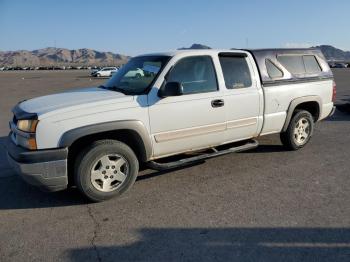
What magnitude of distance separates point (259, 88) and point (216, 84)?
90cm

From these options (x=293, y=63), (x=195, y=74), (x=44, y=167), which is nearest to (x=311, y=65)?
(x=293, y=63)

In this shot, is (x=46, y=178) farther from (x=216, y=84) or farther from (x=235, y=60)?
(x=235, y=60)

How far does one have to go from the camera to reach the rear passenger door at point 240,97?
18.1 feet

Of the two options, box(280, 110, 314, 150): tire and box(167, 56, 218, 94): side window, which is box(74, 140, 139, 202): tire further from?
box(280, 110, 314, 150): tire

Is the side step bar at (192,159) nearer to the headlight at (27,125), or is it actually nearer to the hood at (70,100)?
the hood at (70,100)

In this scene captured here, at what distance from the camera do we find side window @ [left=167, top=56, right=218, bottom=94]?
5121mm

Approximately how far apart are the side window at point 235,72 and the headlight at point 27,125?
2.77 metres

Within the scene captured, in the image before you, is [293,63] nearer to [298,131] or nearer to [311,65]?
[311,65]

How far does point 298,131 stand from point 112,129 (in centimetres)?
384

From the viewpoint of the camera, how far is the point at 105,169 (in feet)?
15.1

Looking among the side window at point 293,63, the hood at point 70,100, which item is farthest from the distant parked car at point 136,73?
the side window at point 293,63

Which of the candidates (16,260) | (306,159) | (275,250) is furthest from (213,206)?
(306,159)

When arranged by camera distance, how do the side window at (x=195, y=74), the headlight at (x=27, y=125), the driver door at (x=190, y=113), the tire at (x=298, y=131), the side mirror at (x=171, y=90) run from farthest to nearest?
1. the tire at (x=298, y=131)
2. the side window at (x=195, y=74)
3. the driver door at (x=190, y=113)
4. the side mirror at (x=171, y=90)
5. the headlight at (x=27, y=125)

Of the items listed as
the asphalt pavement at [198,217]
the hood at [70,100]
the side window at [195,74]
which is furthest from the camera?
the side window at [195,74]
